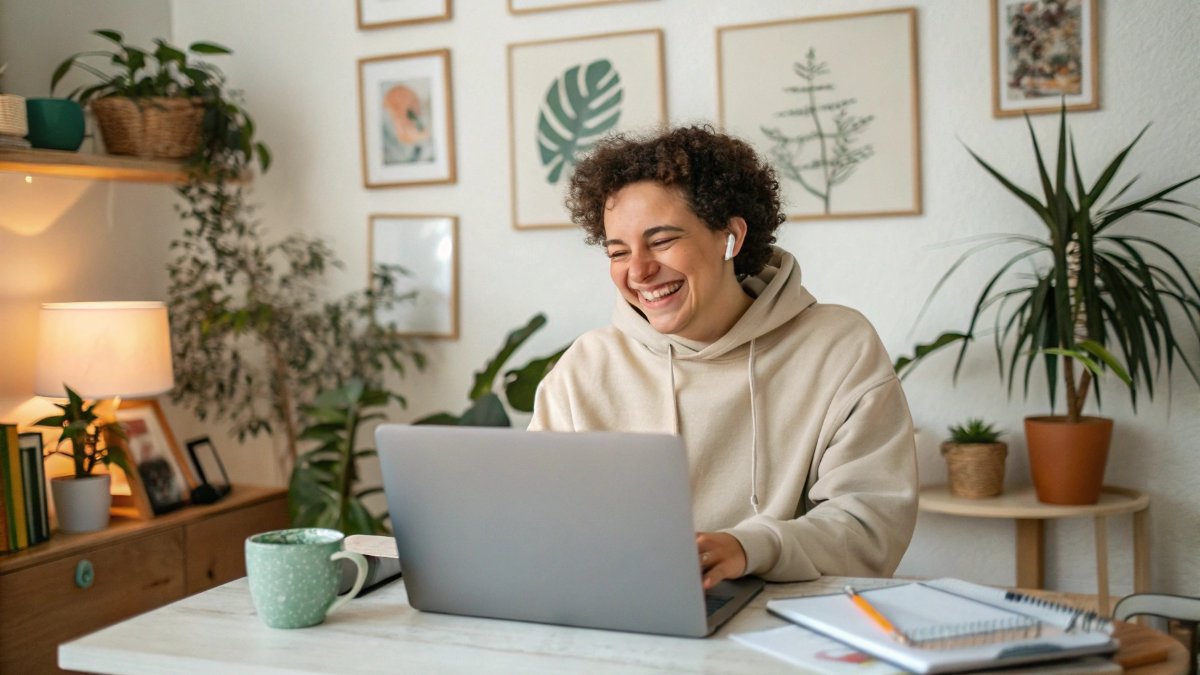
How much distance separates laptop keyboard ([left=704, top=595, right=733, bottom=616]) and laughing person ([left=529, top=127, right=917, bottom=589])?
0.43 m

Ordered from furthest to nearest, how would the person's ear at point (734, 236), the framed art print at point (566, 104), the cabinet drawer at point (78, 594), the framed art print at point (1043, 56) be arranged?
the framed art print at point (566, 104)
the framed art print at point (1043, 56)
the cabinet drawer at point (78, 594)
the person's ear at point (734, 236)

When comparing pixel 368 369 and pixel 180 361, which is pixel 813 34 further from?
pixel 180 361

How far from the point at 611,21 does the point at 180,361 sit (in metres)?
1.62

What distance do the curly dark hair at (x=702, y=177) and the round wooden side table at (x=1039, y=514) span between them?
1.03 metres

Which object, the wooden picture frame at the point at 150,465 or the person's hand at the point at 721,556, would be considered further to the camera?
the wooden picture frame at the point at 150,465

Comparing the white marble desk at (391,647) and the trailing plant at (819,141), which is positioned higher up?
the trailing plant at (819,141)

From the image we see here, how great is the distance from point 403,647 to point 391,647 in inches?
0.5

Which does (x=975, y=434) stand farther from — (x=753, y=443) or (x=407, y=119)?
(x=407, y=119)

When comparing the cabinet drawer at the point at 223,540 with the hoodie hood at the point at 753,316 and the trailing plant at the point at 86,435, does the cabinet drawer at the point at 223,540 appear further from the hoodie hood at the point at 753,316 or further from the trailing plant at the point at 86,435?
the hoodie hood at the point at 753,316

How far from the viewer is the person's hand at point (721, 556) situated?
52.0 inches

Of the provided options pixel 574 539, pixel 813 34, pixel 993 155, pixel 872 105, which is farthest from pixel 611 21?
pixel 574 539

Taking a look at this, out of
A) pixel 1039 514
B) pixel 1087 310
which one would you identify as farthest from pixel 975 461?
pixel 1087 310

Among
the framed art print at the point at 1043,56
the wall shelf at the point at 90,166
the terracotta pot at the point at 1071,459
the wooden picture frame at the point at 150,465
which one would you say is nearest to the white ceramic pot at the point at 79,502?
the wooden picture frame at the point at 150,465

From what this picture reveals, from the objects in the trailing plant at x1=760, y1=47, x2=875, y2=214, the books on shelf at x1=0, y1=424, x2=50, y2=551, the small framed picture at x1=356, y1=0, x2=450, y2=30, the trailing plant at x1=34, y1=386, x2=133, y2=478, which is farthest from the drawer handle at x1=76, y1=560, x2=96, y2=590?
the trailing plant at x1=760, y1=47, x2=875, y2=214
